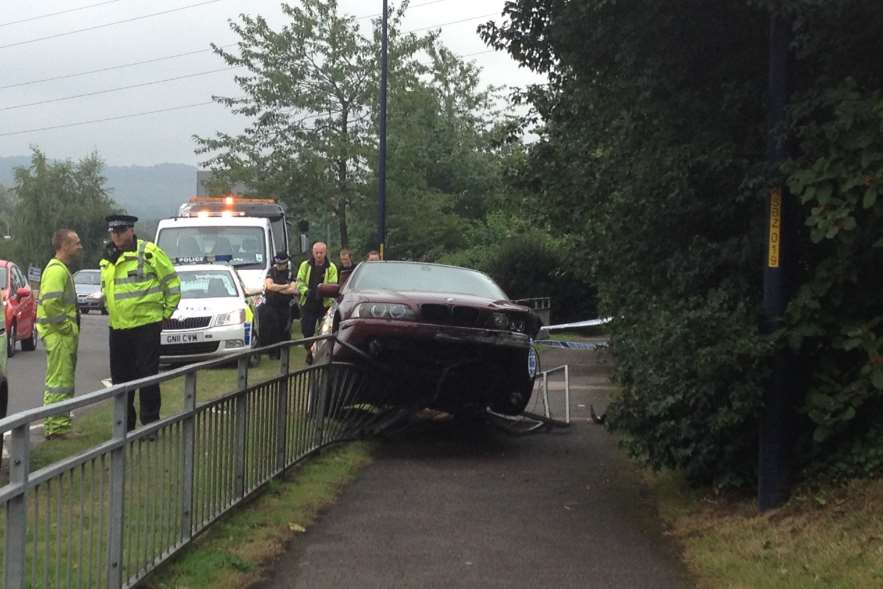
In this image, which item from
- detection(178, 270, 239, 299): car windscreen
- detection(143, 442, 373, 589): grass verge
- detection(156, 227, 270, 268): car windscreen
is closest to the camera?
detection(143, 442, 373, 589): grass verge

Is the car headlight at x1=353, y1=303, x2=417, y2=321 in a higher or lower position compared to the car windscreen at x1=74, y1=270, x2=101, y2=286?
higher

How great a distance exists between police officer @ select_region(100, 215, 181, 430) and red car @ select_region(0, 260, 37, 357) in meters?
11.6

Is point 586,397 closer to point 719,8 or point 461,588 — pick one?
point 719,8

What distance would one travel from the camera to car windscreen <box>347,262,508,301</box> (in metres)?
11.8

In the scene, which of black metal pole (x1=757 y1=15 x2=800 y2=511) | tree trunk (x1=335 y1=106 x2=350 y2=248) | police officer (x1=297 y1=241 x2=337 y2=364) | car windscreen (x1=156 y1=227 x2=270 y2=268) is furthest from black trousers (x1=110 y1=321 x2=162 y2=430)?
tree trunk (x1=335 y1=106 x2=350 y2=248)

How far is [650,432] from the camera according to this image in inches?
325

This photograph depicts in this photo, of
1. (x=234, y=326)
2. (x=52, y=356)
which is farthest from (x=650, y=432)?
(x=234, y=326)

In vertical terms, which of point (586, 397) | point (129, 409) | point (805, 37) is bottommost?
point (586, 397)

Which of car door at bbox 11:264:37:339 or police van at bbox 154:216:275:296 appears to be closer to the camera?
car door at bbox 11:264:37:339

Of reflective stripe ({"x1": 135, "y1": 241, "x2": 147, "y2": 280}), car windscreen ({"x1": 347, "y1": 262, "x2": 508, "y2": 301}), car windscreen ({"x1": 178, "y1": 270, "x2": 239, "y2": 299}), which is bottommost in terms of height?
car windscreen ({"x1": 178, "y1": 270, "x2": 239, "y2": 299})

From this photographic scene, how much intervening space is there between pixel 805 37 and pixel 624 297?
9.47ft

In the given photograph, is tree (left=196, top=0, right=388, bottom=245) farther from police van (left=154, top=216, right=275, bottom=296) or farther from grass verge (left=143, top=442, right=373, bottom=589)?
grass verge (left=143, top=442, right=373, bottom=589)

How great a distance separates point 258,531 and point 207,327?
11864mm

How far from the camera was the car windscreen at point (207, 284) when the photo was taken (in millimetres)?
19812
